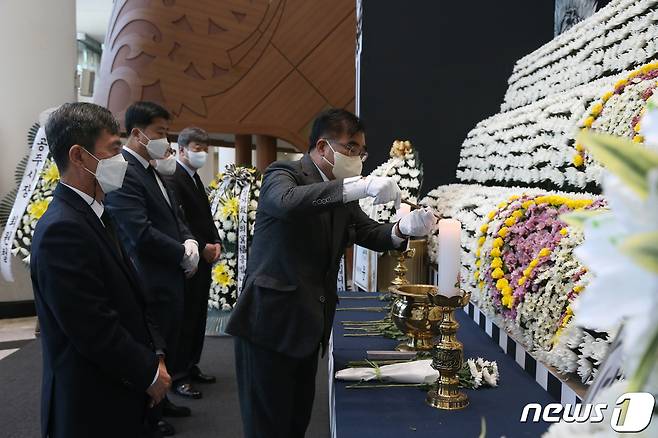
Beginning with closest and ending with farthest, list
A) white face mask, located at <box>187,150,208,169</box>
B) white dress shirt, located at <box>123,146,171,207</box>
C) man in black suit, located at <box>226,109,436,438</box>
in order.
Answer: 1. man in black suit, located at <box>226,109,436,438</box>
2. white dress shirt, located at <box>123,146,171,207</box>
3. white face mask, located at <box>187,150,208,169</box>

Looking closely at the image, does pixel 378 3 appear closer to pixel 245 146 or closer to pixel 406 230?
pixel 406 230

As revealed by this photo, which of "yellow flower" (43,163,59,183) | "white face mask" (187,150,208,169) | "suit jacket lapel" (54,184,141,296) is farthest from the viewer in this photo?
"yellow flower" (43,163,59,183)

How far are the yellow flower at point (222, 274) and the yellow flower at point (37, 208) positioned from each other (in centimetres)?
177

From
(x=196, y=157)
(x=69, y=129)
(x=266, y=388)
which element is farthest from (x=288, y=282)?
(x=196, y=157)

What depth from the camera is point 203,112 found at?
25.0 ft

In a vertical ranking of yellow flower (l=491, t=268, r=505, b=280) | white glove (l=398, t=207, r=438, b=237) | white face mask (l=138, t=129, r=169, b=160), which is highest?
white face mask (l=138, t=129, r=169, b=160)

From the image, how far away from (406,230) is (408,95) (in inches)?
111

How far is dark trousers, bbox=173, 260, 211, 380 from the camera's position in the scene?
143 inches

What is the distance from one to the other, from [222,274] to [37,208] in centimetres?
192

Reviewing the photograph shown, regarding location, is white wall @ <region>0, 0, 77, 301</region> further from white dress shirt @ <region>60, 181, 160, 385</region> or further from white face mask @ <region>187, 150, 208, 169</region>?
white dress shirt @ <region>60, 181, 160, 385</region>

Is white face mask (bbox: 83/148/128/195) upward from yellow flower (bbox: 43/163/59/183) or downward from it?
downward

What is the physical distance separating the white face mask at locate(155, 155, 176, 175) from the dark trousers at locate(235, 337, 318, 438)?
70.4 inches

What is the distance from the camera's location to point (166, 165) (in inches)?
136

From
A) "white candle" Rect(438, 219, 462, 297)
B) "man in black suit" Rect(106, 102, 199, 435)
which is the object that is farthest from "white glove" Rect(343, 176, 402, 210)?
"man in black suit" Rect(106, 102, 199, 435)
